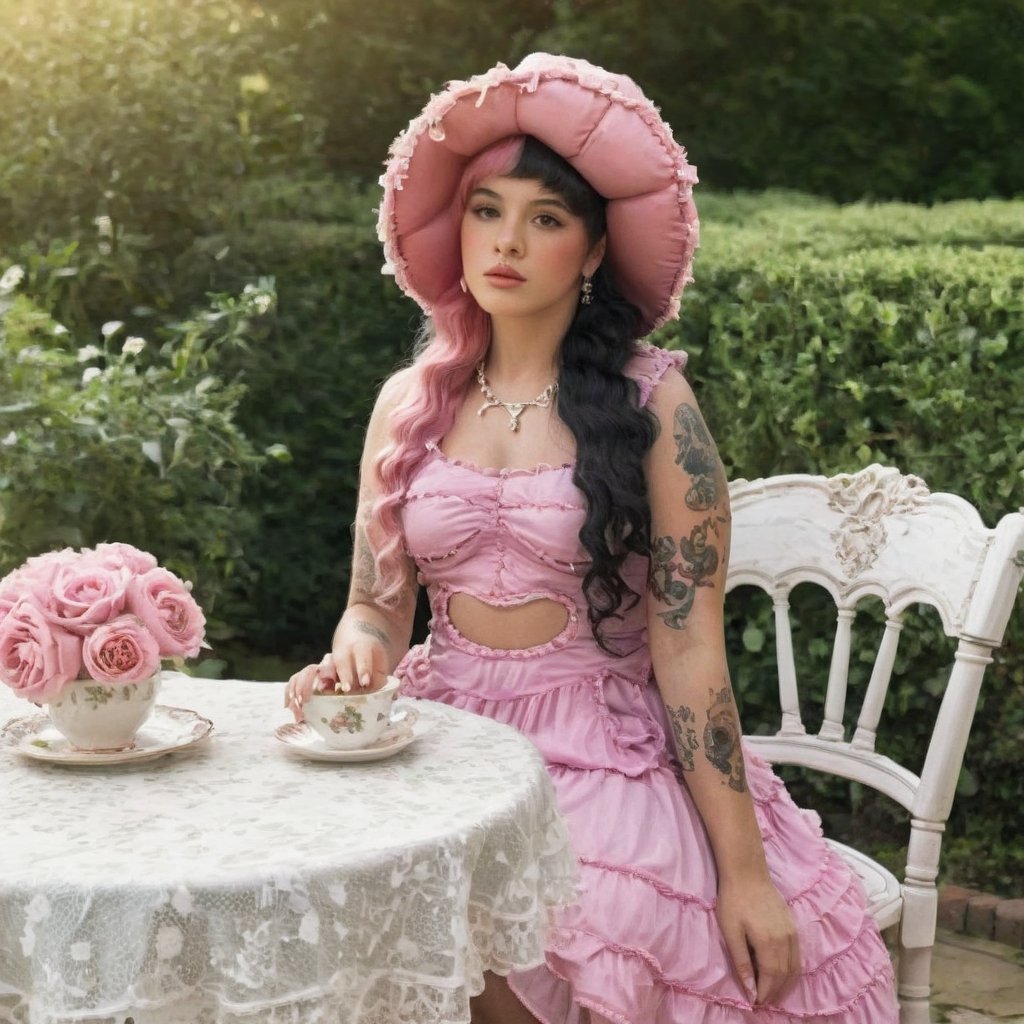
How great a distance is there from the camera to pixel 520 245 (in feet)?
8.52

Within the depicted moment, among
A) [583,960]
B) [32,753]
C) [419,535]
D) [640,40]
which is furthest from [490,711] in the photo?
[640,40]

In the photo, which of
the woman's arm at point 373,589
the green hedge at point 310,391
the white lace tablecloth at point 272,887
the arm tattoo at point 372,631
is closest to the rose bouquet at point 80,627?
the white lace tablecloth at point 272,887

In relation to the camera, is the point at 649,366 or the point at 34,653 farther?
the point at 649,366

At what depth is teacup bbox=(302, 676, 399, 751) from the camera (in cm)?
215

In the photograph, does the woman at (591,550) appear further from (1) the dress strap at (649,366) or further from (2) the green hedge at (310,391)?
(2) the green hedge at (310,391)

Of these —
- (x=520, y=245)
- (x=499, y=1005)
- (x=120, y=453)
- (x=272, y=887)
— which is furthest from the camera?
(x=120, y=453)

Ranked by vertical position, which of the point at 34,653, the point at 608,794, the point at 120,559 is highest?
the point at 120,559

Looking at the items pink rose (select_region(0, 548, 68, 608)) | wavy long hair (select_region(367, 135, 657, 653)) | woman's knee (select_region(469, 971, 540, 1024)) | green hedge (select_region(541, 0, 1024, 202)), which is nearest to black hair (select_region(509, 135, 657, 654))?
wavy long hair (select_region(367, 135, 657, 653))

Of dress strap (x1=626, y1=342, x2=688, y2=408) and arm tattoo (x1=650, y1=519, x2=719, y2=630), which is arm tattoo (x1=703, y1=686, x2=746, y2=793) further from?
dress strap (x1=626, y1=342, x2=688, y2=408)

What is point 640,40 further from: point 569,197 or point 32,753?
point 32,753

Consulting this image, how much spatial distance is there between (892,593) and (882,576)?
0.04m

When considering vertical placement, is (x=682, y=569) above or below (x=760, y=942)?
above

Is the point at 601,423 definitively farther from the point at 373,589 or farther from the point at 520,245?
the point at 373,589

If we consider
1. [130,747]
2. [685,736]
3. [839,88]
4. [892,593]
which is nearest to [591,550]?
[685,736]
